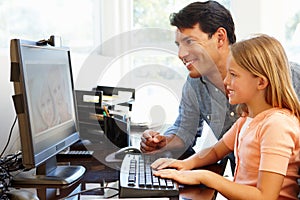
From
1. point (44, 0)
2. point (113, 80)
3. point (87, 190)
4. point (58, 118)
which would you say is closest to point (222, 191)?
point (87, 190)

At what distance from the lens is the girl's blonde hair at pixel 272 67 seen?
3.39ft

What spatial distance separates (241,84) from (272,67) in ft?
0.32

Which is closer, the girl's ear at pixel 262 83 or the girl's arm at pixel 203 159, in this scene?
the girl's ear at pixel 262 83

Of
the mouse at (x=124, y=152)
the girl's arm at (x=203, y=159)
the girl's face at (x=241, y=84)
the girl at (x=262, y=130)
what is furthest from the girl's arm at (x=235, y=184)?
the mouse at (x=124, y=152)

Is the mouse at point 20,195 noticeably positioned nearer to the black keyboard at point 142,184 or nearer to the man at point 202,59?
the black keyboard at point 142,184

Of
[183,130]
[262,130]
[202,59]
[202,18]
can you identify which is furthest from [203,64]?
[262,130]

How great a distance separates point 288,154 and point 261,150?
67 millimetres

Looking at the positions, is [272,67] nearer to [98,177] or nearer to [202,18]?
[202,18]

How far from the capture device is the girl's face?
1.06 metres

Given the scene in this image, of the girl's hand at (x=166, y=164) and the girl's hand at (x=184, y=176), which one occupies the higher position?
the girl's hand at (x=184, y=176)

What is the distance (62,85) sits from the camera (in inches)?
49.4

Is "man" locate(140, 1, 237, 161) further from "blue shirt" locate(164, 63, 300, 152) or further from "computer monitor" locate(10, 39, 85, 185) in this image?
"computer monitor" locate(10, 39, 85, 185)

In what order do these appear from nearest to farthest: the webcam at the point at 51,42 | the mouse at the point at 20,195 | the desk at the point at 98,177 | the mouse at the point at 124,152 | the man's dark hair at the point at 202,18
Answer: the mouse at the point at 20,195
the desk at the point at 98,177
the webcam at the point at 51,42
the mouse at the point at 124,152
the man's dark hair at the point at 202,18

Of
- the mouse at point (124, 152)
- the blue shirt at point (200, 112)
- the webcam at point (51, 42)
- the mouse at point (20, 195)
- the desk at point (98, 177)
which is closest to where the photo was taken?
the mouse at point (20, 195)
